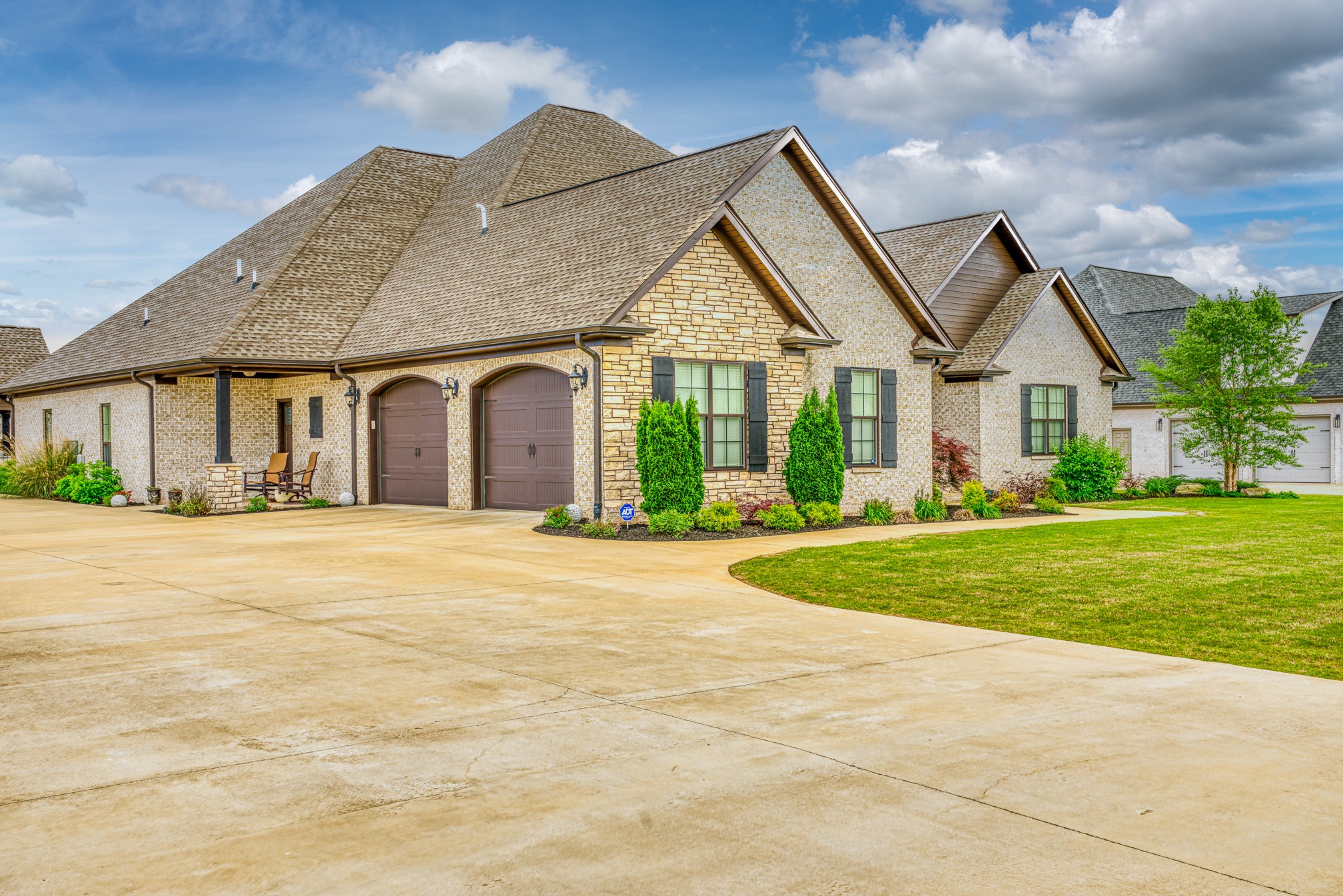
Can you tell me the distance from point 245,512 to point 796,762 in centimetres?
1877

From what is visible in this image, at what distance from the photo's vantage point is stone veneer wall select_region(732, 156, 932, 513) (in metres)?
19.2

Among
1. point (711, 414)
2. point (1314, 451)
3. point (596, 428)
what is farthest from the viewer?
point (1314, 451)

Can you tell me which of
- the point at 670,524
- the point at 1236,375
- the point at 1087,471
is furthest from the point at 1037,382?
the point at 670,524

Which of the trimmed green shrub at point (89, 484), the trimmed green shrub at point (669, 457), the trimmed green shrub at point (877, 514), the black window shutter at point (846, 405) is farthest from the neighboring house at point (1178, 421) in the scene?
the trimmed green shrub at point (89, 484)

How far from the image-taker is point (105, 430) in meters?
26.5

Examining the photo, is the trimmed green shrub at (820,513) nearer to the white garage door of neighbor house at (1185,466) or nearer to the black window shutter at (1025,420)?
the black window shutter at (1025,420)

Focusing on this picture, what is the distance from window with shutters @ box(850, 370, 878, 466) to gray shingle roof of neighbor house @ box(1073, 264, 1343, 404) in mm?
12669

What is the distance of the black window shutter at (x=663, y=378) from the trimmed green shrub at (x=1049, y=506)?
28.6 ft

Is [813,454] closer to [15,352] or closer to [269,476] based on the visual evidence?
[269,476]

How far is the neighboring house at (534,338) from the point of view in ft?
57.6

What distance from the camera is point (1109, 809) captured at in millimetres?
4242

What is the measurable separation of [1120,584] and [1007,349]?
47.7 feet

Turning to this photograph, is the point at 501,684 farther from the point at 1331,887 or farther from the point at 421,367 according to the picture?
the point at 421,367

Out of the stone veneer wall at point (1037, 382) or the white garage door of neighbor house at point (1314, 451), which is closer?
the stone veneer wall at point (1037, 382)
